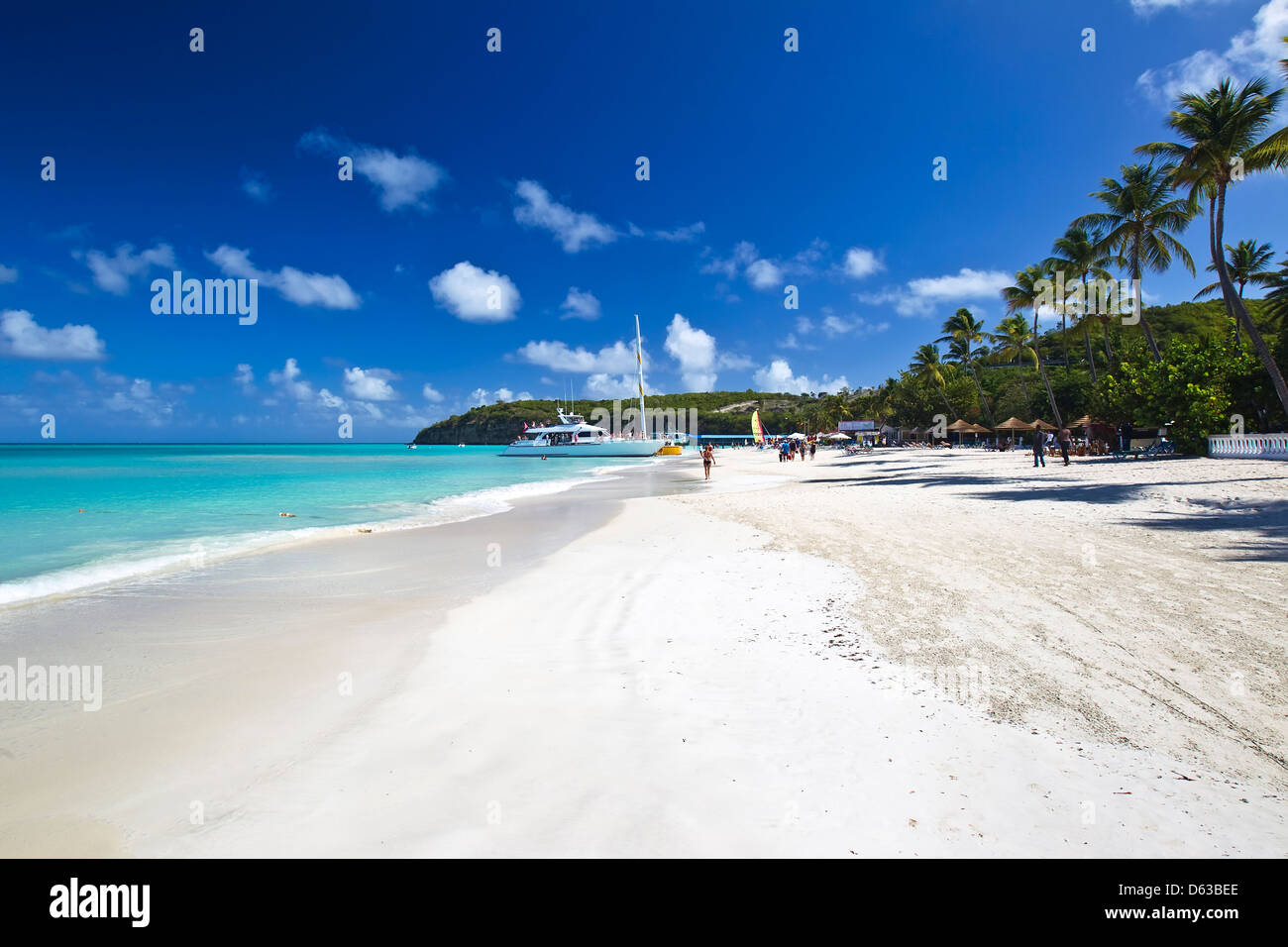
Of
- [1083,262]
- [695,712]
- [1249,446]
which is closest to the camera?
[695,712]

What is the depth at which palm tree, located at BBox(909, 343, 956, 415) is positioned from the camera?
2601 inches

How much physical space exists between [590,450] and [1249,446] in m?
62.2

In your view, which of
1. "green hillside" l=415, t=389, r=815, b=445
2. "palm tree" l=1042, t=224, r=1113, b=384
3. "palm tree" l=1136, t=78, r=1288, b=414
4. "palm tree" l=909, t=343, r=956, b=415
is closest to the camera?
"palm tree" l=1136, t=78, r=1288, b=414

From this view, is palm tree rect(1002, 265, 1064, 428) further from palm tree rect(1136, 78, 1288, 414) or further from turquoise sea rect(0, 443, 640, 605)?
turquoise sea rect(0, 443, 640, 605)

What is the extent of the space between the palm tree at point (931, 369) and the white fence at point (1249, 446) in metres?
46.6

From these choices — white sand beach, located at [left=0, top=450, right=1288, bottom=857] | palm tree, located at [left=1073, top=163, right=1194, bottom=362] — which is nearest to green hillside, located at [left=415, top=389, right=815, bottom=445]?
palm tree, located at [left=1073, top=163, right=1194, bottom=362]

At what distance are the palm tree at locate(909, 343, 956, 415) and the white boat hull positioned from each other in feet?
107

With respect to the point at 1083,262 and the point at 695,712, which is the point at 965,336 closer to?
the point at 1083,262

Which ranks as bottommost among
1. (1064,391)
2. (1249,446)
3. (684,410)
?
(1249,446)

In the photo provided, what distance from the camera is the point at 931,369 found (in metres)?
66.4

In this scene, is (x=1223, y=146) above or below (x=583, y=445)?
above

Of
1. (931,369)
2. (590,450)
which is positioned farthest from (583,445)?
(931,369)

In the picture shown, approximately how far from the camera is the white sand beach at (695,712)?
265 centimetres
